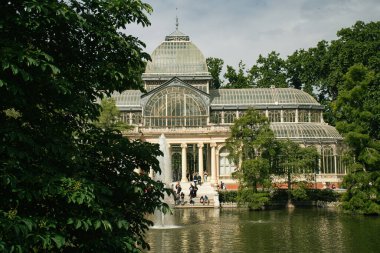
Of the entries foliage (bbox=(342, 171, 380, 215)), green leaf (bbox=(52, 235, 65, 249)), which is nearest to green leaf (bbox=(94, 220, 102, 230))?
green leaf (bbox=(52, 235, 65, 249))

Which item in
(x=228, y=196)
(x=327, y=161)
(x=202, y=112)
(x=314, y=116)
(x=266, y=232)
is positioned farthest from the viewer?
(x=314, y=116)

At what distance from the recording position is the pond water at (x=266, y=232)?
80.0 feet

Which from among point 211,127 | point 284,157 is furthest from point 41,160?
point 211,127

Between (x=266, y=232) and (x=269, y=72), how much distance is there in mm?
58123

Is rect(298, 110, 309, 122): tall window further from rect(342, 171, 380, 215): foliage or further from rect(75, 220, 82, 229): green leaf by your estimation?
rect(75, 220, 82, 229): green leaf

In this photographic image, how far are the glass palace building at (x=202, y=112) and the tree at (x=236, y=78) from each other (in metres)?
14.8

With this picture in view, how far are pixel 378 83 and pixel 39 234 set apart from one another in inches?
2425

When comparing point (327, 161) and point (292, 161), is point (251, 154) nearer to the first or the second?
point (292, 161)

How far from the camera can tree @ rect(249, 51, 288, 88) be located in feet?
277

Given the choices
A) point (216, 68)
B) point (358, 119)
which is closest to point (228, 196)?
point (358, 119)

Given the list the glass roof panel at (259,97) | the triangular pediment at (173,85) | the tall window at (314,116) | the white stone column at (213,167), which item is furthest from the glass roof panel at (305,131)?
the triangular pediment at (173,85)

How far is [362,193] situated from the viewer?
1523 inches

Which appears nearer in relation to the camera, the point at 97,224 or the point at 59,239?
the point at 59,239

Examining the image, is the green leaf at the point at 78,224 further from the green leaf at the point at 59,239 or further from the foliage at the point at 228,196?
the foliage at the point at 228,196
